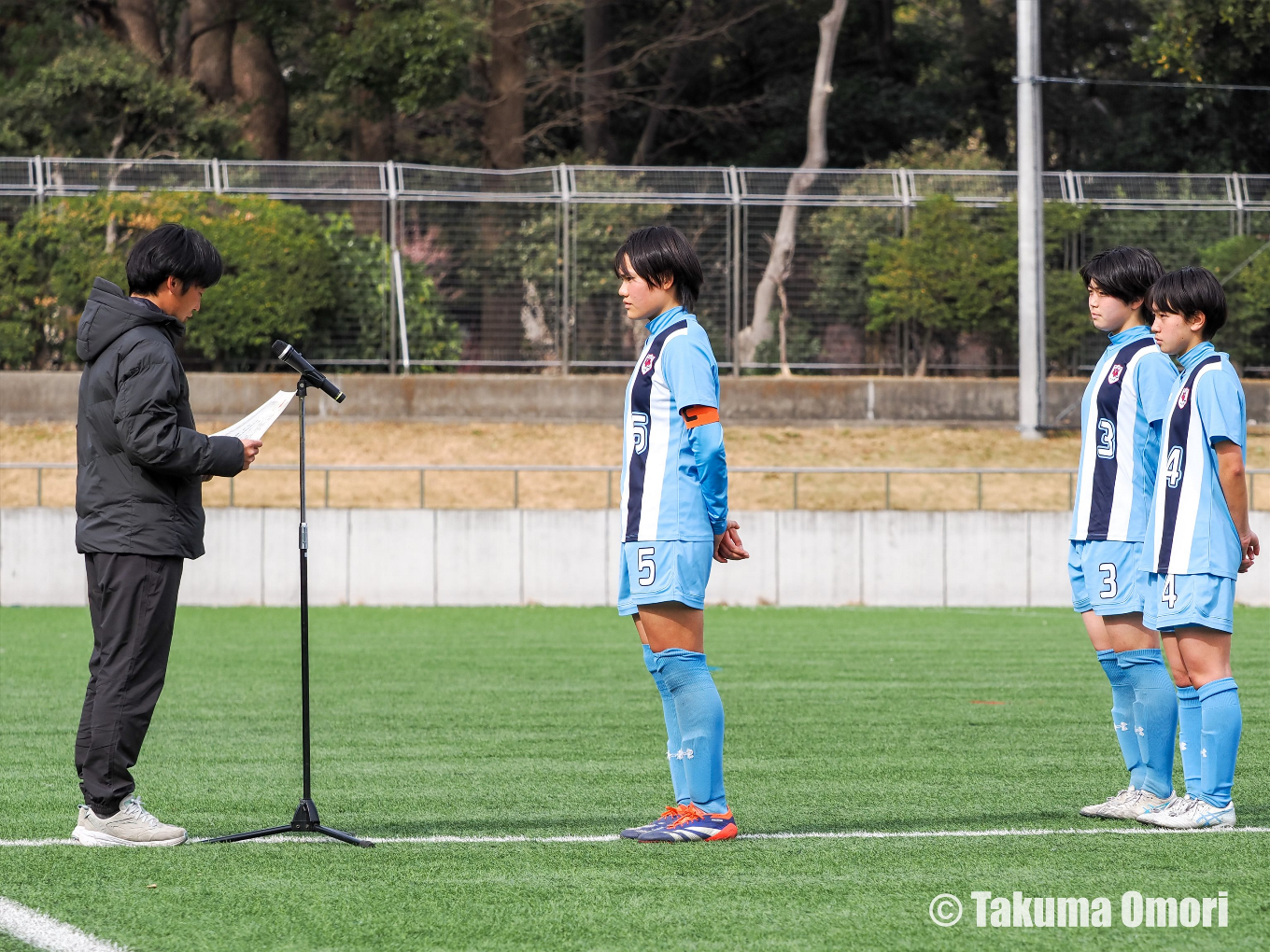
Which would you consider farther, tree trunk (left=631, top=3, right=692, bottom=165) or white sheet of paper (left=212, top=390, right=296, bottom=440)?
tree trunk (left=631, top=3, right=692, bottom=165)

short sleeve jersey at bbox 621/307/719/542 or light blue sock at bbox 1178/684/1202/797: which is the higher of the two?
short sleeve jersey at bbox 621/307/719/542

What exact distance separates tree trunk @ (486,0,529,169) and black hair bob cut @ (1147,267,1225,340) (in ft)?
72.9

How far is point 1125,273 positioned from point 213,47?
23919 mm

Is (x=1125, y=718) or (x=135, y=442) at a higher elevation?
(x=135, y=442)

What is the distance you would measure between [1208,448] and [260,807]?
12.3ft

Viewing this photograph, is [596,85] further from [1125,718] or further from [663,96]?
[1125,718]

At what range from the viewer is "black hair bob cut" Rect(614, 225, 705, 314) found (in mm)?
5477

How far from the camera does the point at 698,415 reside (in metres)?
5.20

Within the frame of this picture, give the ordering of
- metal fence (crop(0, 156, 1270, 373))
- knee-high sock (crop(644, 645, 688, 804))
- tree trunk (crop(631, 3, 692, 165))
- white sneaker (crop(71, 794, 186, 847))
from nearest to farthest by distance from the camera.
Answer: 1. white sneaker (crop(71, 794, 186, 847))
2. knee-high sock (crop(644, 645, 688, 804))
3. metal fence (crop(0, 156, 1270, 373))
4. tree trunk (crop(631, 3, 692, 165))

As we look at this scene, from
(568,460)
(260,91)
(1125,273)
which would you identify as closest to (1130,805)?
(1125,273)

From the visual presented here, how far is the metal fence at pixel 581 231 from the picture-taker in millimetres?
22000

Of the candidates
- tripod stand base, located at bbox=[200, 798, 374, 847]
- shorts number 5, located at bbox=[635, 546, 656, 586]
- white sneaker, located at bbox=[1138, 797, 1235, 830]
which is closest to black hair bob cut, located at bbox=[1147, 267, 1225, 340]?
white sneaker, located at bbox=[1138, 797, 1235, 830]

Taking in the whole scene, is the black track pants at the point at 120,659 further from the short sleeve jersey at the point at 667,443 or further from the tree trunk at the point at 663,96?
the tree trunk at the point at 663,96

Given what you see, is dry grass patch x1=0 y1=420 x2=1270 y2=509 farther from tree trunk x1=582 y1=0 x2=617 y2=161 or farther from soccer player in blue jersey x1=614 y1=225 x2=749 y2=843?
soccer player in blue jersey x1=614 y1=225 x2=749 y2=843
